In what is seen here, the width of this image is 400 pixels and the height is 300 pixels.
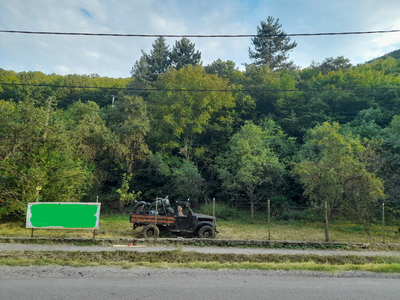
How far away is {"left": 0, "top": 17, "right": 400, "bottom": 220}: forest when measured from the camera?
15.9 metres

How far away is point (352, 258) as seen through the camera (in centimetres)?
930

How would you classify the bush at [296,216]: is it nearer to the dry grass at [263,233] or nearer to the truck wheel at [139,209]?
the dry grass at [263,233]

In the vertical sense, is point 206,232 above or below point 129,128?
below

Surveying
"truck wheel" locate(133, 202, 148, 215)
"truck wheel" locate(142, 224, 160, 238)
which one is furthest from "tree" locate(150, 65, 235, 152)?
"truck wheel" locate(142, 224, 160, 238)

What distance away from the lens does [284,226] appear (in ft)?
62.3

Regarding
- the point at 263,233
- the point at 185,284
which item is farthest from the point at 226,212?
the point at 185,284

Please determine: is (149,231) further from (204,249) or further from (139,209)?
(204,249)

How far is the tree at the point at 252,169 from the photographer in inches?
929

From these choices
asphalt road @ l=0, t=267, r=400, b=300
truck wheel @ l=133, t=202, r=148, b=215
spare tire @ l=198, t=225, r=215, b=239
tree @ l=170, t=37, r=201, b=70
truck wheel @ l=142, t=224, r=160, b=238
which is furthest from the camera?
tree @ l=170, t=37, r=201, b=70

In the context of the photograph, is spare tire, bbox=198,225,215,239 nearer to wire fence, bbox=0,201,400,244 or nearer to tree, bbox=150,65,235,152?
wire fence, bbox=0,201,400,244

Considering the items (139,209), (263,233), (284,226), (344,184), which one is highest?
(344,184)

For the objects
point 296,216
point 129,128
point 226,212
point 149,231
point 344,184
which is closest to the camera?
point 149,231

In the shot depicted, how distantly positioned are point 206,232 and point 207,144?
20302mm

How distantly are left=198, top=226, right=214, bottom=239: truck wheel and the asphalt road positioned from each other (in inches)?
209
